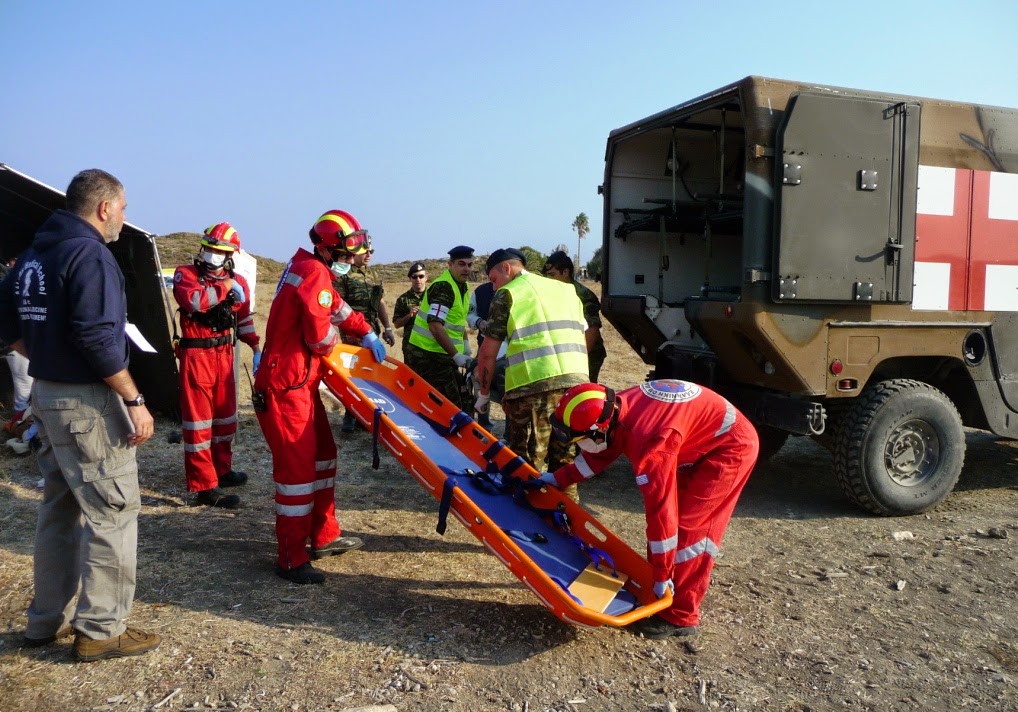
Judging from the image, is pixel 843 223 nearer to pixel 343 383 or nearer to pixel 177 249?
pixel 343 383

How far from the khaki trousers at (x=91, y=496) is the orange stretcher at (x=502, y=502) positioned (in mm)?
1218

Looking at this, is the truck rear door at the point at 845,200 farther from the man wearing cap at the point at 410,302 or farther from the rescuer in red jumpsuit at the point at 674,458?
the man wearing cap at the point at 410,302

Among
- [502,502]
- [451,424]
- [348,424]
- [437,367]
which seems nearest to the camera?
[502,502]

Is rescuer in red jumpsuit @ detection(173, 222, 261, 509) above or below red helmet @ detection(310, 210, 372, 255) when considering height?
below

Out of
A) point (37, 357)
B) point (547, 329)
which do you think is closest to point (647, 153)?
point (547, 329)

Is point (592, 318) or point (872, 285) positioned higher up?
point (872, 285)

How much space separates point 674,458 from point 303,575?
2.01 m

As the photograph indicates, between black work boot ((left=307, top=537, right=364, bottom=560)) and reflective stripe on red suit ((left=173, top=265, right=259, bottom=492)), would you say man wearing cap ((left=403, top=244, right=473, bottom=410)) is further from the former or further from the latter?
black work boot ((left=307, top=537, right=364, bottom=560))

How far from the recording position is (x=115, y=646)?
3174mm

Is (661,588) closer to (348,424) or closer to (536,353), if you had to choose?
(536,353)

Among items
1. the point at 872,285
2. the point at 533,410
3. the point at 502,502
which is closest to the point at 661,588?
the point at 502,502

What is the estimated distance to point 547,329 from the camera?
441 cm

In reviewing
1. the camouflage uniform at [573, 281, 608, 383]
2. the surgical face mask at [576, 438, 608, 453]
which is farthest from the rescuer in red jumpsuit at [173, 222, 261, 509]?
the surgical face mask at [576, 438, 608, 453]

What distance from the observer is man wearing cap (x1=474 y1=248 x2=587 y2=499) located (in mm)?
4391
